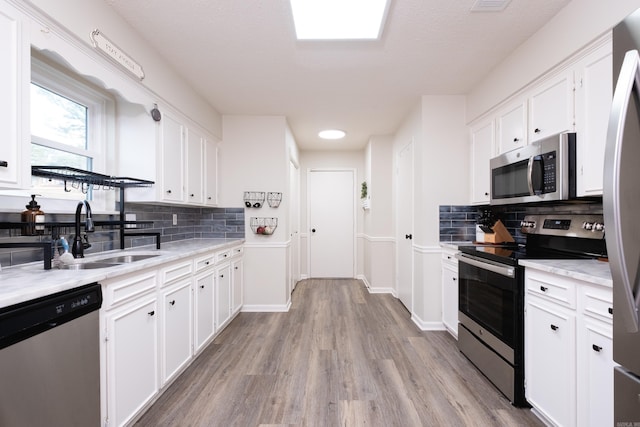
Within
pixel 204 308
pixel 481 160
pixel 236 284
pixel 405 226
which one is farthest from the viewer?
pixel 405 226

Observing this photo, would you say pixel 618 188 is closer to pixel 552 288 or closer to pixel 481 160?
pixel 552 288

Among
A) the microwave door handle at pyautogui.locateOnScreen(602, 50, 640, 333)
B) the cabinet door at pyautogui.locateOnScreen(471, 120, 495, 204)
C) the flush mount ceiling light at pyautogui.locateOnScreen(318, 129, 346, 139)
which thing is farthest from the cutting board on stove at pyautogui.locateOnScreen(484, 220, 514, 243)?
the flush mount ceiling light at pyautogui.locateOnScreen(318, 129, 346, 139)

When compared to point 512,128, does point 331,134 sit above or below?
above

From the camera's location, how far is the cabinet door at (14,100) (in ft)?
4.19

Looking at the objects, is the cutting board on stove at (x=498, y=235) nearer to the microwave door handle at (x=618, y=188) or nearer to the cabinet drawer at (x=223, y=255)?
the microwave door handle at (x=618, y=188)

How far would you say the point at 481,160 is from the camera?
2934mm

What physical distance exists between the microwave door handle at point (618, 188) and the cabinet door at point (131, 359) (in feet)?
6.43

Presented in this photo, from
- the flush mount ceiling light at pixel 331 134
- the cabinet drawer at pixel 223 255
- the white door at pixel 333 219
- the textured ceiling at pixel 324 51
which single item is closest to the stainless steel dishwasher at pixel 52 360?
the cabinet drawer at pixel 223 255

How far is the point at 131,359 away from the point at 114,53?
1.81 m

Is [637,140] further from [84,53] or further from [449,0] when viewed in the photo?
[84,53]

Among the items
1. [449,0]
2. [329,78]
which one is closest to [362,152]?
[329,78]

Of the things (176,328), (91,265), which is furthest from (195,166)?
(176,328)

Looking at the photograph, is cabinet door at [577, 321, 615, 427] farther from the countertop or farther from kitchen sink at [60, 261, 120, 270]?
kitchen sink at [60, 261, 120, 270]

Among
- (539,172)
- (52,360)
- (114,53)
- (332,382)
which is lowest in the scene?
(332,382)
